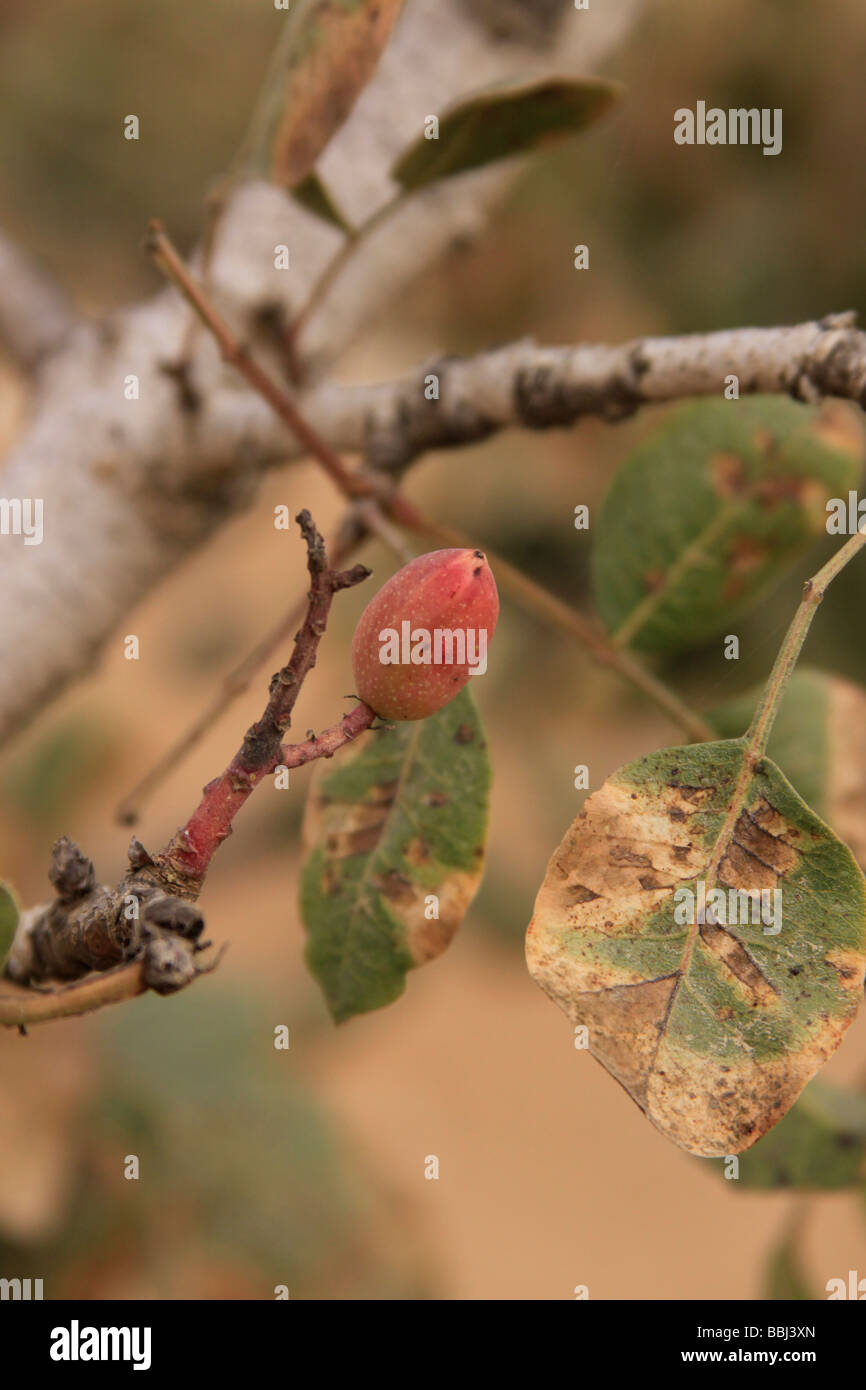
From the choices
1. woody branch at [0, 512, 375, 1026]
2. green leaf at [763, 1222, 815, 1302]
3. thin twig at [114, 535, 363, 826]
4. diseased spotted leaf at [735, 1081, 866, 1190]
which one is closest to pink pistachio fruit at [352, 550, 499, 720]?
woody branch at [0, 512, 375, 1026]

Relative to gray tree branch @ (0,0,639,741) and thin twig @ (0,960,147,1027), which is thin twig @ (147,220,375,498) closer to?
gray tree branch @ (0,0,639,741)

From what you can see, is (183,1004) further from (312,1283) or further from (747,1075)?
(747,1075)

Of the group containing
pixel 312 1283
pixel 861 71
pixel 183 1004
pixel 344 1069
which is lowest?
pixel 312 1283

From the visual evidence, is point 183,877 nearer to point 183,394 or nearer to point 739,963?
point 739,963

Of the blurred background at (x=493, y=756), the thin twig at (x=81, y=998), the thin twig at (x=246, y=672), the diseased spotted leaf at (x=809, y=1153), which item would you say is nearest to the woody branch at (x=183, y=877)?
the thin twig at (x=81, y=998)

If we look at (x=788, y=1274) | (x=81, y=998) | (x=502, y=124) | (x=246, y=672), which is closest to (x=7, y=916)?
(x=81, y=998)

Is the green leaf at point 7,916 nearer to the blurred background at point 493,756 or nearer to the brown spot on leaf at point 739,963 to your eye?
the brown spot on leaf at point 739,963

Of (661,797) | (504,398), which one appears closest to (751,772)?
(661,797)
